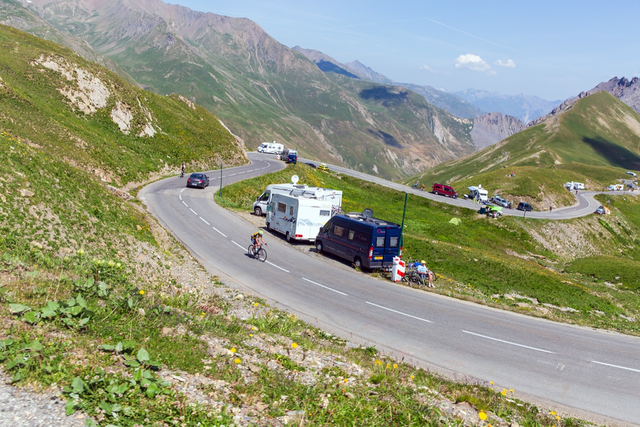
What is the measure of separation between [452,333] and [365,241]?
388 inches

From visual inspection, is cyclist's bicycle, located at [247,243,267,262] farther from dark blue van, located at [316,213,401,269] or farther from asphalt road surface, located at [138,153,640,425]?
dark blue van, located at [316,213,401,269]

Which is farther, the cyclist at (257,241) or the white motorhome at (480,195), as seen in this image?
the white motorhome at (480,195)

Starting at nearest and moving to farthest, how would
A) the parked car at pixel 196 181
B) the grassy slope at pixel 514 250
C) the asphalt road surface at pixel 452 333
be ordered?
the asphalt road surface at pixel 452 333 → the grassy slope at pixel 514 250 → the parked car at pixel 196 181

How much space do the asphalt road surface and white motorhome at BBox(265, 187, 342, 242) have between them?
2925 millimetres

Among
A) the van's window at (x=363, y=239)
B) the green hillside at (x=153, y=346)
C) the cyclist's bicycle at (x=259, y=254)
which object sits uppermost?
the van's window at (x=363, y=239)

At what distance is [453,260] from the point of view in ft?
107

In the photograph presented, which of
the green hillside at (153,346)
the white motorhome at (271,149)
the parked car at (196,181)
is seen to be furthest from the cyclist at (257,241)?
the white motorhome at (271,149)

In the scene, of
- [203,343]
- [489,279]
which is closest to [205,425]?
[203,343]

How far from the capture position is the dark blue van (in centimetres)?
2498

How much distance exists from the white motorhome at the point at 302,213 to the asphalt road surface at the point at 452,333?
2.92 metres

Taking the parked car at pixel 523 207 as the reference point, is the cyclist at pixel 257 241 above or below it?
below

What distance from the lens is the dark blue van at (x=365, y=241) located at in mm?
24981

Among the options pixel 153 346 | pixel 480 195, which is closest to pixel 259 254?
pixel 153 346

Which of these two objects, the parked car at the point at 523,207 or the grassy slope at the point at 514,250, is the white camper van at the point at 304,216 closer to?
the grassy slope at the point at 514,250
